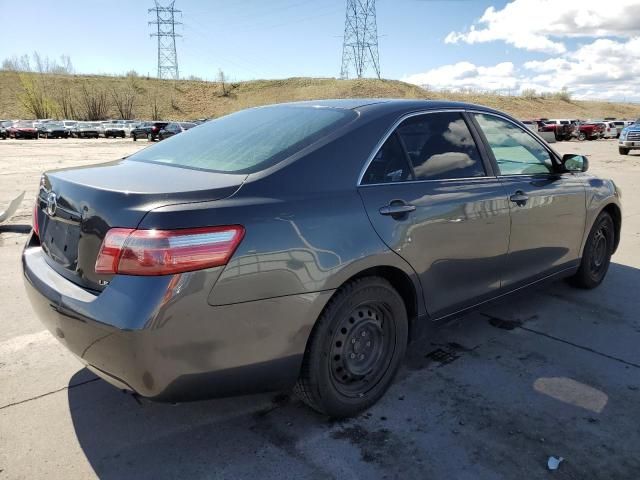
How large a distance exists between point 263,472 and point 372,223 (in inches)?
51.3

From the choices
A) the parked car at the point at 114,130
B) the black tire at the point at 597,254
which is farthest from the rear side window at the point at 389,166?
the parked car at the point at 114,130

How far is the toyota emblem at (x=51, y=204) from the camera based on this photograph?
267cm

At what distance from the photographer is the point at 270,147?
283cm

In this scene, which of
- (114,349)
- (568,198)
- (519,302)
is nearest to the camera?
(114,349)

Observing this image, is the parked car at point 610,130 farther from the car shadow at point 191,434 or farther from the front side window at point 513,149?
the car shadow at point 191,434

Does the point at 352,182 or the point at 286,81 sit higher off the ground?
the point at 286,81

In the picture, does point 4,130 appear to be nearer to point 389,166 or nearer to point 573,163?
point 573,163

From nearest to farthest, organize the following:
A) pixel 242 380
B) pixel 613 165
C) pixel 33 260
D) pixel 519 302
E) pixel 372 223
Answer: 1. pixel 242 380
2. pixel 372 223
3. pixel 33 260
4. pixel 519 302
5. pixel 613 165

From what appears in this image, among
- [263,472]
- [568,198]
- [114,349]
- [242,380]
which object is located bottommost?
[263,472]

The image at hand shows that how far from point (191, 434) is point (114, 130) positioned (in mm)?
52900

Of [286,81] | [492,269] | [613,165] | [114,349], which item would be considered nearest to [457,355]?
[492,269]

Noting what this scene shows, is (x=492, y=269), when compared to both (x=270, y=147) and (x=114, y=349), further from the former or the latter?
(x=114, y=349)

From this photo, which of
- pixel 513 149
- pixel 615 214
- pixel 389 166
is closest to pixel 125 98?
pixel 615 214

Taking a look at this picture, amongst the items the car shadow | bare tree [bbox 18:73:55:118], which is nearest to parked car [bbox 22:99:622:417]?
the car shadow
